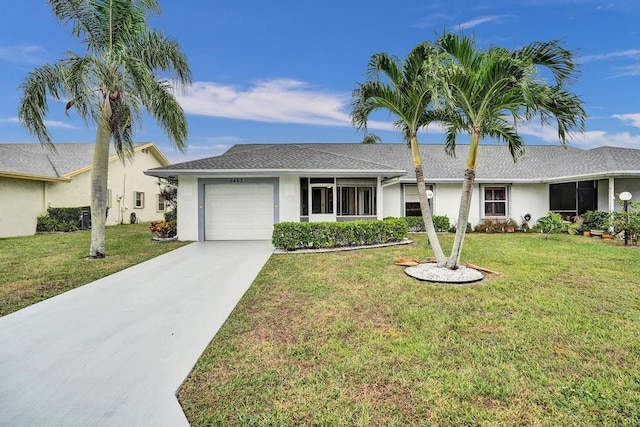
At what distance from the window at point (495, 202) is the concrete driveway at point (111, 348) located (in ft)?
46.8

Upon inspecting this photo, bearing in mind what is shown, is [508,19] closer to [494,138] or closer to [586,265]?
[494,138]

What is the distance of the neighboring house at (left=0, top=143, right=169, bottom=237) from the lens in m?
14.0

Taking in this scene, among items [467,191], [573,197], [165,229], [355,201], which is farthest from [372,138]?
[467,191]

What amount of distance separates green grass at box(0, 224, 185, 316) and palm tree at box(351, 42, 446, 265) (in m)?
7.57

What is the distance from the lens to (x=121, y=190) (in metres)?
20.8

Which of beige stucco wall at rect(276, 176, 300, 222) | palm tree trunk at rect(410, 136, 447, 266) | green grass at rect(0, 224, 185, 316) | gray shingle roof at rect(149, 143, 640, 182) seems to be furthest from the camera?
beige stucco wall at rect(276, 176, 300, 222)

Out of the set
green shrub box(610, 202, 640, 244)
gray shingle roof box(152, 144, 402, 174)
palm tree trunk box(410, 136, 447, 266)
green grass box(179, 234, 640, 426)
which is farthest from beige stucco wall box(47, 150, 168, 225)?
green shrub box(610, 202, 640, 244)

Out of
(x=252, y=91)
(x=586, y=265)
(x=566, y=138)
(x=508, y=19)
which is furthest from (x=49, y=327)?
(x=508, y=19)

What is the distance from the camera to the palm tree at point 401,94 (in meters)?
6.40

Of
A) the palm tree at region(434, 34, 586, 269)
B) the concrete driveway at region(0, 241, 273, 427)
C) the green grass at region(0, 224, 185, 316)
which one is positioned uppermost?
the palm tree at region(434, 34, 586, 269)

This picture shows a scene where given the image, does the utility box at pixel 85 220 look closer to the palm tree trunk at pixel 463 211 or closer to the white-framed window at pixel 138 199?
the white-framed window at pixel 138 199

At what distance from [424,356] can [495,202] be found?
15.3m

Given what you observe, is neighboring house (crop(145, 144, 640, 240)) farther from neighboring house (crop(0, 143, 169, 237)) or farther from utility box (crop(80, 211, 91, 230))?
utility box (crop(80, 211, 91, 230))

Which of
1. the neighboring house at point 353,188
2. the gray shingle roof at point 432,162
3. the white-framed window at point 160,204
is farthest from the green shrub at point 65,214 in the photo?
the neighboring house at point 353,188
